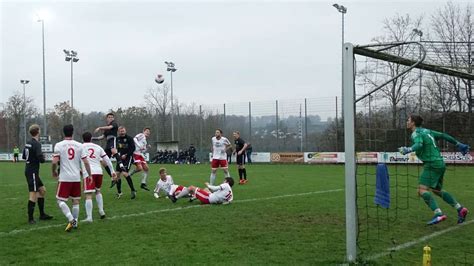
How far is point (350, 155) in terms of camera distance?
20.4 feet

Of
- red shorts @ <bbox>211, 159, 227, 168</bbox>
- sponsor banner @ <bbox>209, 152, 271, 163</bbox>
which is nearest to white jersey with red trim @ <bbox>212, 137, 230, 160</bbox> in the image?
red shorts @ <bbox>211, 159, 227, 168</bbox>

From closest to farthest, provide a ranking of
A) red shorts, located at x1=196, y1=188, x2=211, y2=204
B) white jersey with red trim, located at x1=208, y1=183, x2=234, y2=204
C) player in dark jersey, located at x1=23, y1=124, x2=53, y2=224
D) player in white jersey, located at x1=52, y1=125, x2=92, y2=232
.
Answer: player in white jersey, located at x1=52, y1=125, x2=92, y2=232 → player in dark jersey, located at x1=23, y1=124, x2=53, y2=224 → white jersey with red trim, located at x1=208, y1=183, x2=234, y2=204 → red shorts, located at x1=196, y1=188, x2=211, y2=204

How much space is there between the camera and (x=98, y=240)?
7.50 meters

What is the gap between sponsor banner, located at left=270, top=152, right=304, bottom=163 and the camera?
3962 centimetres

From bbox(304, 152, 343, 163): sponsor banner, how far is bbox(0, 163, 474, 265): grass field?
24559 mm

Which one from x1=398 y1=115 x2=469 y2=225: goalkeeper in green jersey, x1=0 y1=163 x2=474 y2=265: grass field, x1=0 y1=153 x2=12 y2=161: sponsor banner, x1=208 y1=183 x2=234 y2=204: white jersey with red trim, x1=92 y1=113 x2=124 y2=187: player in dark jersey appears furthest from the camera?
x1=0 y1=153 x2=12 y2=161: sponsor banner

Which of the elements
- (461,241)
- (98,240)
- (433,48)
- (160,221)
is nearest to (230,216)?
(160,221)

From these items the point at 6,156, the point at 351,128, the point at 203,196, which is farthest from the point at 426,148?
the point at 6,156

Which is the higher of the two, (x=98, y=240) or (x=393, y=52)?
(x=393, y=52)

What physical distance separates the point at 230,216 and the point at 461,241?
4.31 meters

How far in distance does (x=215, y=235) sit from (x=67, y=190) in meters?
2.86

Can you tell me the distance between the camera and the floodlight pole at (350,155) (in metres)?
6.14

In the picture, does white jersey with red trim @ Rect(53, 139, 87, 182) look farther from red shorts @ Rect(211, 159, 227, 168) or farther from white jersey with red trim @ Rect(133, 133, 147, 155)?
red shorts @ Rect(211, 159, 227, 168)

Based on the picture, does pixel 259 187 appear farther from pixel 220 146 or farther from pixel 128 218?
pixel 128 218
